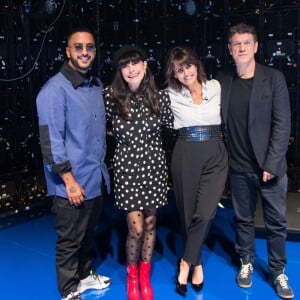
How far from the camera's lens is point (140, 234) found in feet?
7.85

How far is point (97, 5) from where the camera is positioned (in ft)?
17.2

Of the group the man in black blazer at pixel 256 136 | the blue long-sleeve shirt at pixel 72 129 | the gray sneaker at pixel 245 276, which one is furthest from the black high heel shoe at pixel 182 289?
the blue long-sleeve shirt at pixel 72 129

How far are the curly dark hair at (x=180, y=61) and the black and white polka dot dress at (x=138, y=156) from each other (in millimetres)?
107

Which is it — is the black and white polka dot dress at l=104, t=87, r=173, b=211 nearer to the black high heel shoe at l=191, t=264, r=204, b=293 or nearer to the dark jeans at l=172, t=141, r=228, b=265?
the dark jeans at l=172, t=141, r=228, b=265

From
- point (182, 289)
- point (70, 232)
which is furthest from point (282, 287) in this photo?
point (70, 232)

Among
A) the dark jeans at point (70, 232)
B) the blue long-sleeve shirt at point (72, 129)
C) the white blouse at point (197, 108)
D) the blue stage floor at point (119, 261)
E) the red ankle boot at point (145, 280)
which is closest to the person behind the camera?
the blue long-sleeve shirt at point (72, 129)

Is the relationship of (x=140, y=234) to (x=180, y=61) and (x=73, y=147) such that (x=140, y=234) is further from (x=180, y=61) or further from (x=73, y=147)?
(x=180, y=61)

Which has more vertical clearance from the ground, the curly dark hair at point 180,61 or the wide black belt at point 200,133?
the curly dark hair at point 180,61

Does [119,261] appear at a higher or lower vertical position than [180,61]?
lower

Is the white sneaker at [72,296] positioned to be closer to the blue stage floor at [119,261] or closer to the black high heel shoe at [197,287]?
the blue stage floor at [119,261]

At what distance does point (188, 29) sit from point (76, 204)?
11.3ft

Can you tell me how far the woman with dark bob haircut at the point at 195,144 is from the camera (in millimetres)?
2355

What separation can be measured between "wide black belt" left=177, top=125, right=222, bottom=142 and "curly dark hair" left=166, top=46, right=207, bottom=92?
9.7 inches

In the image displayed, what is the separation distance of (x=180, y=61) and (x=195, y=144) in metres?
0.48
